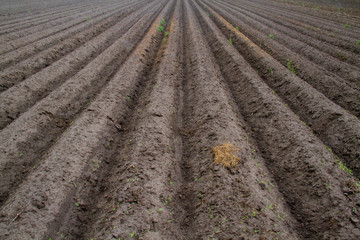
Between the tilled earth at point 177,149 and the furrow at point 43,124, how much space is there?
1.0 inches

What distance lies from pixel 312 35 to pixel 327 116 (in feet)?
27.5

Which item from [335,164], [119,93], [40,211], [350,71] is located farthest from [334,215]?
[350,71]

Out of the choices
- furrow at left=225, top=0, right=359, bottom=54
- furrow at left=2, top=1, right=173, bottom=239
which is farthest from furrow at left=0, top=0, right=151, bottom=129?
furrow at left=225, top=0, right=359, bottom=54

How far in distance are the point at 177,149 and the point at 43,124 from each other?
2988 mm

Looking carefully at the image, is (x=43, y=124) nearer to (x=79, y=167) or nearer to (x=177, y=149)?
(x=79, y=167)

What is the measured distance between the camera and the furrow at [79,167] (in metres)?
2.57

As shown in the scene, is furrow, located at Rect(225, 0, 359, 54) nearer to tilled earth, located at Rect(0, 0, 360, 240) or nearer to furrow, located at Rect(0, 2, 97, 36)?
tilled earth, located at Rect(0, 0, 360, 240)

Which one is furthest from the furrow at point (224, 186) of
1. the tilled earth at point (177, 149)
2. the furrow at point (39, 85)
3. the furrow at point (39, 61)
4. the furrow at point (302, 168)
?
the furrow at point (39, 61)

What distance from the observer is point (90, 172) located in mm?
3295

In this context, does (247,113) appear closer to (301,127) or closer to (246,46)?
(301,127)

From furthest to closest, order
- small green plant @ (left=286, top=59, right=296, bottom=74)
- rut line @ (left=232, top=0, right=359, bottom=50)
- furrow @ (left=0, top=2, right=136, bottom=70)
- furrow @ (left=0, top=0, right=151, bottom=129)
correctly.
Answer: rut line @ (left=232, top=0, right=359, bottom=50) → furrow @ (left=0, top=2, right=136, bottom=70) → small green plant @ (left=286, top=59, right=296, bottom=74) → furrow @ (left=0, top=0, right=151, bottom=129)

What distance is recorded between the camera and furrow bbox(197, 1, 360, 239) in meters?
2.53

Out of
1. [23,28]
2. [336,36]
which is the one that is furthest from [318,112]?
[23,28]

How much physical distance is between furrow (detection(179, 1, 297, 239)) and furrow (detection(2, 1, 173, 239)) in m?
1.21
